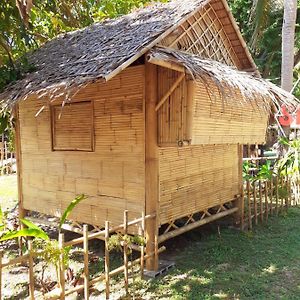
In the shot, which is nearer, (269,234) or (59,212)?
(59,212)

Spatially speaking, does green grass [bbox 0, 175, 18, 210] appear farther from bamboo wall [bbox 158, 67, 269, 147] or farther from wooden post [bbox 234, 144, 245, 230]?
bamboo wall [bbox 158, 67, 269, 147]

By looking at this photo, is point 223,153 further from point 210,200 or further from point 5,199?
point 5,199

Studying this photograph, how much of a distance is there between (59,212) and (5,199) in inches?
239

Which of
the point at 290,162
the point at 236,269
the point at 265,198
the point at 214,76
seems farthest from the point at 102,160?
the point at 290,162

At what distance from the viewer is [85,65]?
499cm

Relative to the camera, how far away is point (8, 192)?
12.8 m

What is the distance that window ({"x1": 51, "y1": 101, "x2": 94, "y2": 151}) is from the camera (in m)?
5.93

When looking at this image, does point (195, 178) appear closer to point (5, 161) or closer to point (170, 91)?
point (170, 91)

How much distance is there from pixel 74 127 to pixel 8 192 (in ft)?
26.1

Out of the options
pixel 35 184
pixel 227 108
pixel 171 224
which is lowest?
pixel 171 224

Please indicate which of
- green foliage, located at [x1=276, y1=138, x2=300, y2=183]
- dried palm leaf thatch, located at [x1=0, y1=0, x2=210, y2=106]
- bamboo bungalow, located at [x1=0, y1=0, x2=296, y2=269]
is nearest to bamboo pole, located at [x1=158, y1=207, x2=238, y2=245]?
bamboo bungalow, located at [x1=0, y1=0, x2=296, y2=269]

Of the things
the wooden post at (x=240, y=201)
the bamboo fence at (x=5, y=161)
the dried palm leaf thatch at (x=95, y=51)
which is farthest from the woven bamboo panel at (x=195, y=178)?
the bamboo fence at (x=5, y=161)

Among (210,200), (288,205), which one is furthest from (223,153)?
(288,205)

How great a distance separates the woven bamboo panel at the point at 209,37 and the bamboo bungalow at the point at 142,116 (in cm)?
2
